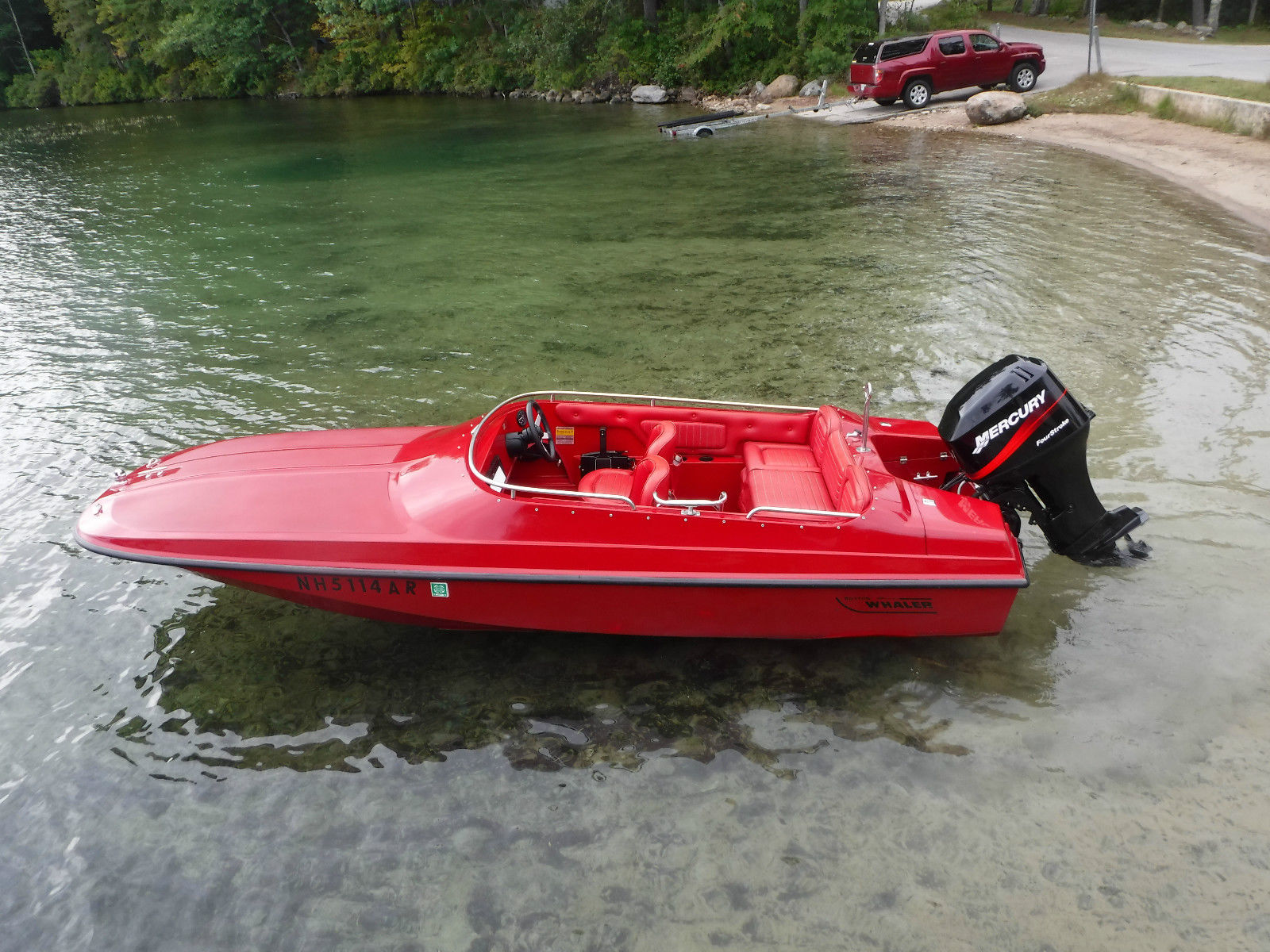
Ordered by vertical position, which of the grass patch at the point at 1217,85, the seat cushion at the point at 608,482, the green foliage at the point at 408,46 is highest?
the green foliage at the point at 408,46

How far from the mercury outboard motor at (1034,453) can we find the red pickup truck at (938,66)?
20.5m


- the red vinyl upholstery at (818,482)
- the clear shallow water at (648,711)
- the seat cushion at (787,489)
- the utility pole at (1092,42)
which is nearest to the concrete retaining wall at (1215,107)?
the utility pole at (1092,42)

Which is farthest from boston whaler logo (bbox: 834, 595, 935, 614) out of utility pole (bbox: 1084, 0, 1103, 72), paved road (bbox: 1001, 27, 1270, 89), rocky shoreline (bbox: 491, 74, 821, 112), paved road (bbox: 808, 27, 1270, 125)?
rocky shoreline (bbox: 491, 74, 821, 112)

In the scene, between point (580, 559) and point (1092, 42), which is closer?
point (580, 559)

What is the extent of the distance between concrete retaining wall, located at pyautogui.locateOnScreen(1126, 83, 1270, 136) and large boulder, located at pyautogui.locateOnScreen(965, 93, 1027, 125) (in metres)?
2.47

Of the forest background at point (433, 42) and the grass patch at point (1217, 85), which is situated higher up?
the forest background at point (433, 42)

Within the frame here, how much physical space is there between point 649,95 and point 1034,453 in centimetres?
2912

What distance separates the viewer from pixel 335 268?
1318 cm

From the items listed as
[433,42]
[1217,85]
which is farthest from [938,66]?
[433,42]

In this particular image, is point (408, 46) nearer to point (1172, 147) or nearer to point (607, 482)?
point (1172, 147)

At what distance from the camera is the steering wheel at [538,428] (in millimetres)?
5461

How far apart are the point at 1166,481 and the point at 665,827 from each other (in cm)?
505

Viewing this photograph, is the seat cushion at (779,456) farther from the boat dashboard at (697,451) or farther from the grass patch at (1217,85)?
the grass patch at (1217,85)

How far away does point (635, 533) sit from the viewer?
4.76m
